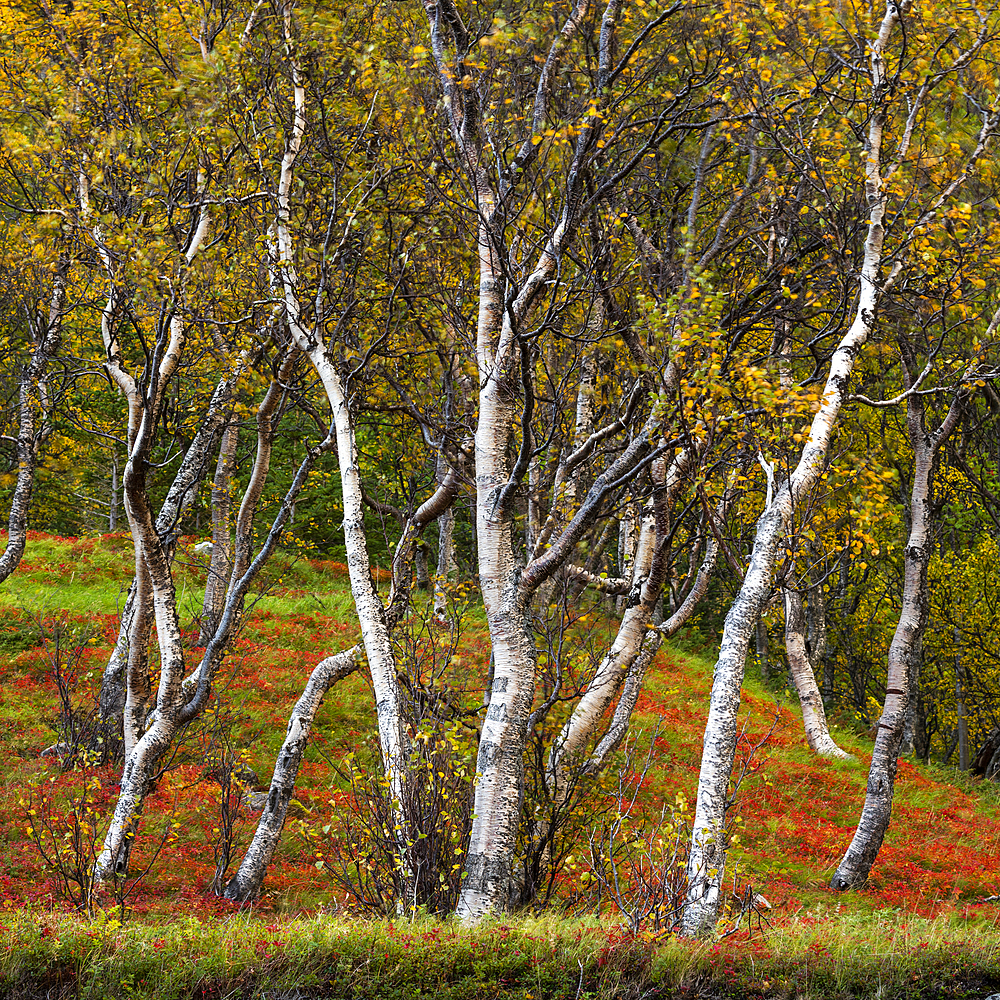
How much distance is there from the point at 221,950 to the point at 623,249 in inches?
341

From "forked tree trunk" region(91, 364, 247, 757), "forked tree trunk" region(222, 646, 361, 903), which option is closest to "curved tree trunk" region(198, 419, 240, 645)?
"forked tree trunk" region(91, 364, 247, 757)

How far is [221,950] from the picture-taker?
548 cm

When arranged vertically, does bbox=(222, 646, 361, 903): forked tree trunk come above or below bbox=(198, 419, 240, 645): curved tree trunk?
below

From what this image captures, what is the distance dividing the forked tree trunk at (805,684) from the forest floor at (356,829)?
0.47 metres

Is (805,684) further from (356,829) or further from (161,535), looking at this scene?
(161,535)

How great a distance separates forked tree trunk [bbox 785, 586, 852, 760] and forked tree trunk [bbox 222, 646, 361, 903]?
32.8ft

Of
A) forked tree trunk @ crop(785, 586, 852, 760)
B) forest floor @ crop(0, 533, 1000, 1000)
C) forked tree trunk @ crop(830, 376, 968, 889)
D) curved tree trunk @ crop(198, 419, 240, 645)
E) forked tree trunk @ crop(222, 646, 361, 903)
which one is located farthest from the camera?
forked tree trunk @ crop(785, 586, 852, 760)

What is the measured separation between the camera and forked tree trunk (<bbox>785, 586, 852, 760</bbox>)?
16062mm

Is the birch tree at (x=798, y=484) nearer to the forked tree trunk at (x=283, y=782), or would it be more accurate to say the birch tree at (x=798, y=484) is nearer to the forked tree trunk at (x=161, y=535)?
the forked tree trunk at (x=283, y=782)

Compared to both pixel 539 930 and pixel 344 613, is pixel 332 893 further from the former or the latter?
pixel 344 613

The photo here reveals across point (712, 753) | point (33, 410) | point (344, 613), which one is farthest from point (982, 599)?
point (33, 410)

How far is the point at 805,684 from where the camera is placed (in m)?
16.1

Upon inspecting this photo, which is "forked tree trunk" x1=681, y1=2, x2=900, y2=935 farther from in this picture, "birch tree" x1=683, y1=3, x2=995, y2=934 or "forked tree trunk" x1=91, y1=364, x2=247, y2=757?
"forked tree trunk" x1=91, y1=364, x2=247, y2=757

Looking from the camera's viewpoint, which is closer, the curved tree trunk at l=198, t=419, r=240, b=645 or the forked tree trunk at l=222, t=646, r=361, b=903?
the forked tree trunk at l=222, t=646, r=361, b=903
